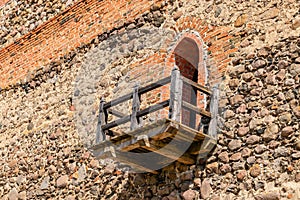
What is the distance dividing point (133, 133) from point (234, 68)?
5.10 feet

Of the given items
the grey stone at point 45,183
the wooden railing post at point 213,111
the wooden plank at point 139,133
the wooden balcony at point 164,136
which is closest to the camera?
the wooden plank at point 139,133

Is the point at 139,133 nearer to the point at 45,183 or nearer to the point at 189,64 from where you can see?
the point at 189,64

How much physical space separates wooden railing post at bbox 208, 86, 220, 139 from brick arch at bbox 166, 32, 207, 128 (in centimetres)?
52

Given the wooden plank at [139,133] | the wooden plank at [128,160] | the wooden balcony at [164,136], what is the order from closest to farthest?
1. the wooden plank at [139,133]
2. the wooden balcony at [164,136]
3. the wooden plank at [128,160]

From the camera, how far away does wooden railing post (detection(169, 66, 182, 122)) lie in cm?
689

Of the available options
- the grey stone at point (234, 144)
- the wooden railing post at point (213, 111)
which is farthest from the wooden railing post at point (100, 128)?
the grey stone at point (234, 144)

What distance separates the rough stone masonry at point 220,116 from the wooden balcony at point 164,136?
157 millimetres

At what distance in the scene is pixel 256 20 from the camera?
7.51m

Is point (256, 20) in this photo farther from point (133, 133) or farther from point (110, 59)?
point (110, 59)

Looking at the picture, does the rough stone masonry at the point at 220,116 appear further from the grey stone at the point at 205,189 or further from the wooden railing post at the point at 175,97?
the wooden railing post at the point at 175,97

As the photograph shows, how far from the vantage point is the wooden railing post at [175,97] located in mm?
6887

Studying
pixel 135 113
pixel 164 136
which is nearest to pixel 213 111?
pixel 164 136

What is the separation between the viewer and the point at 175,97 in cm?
696

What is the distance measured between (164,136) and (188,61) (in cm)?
207
